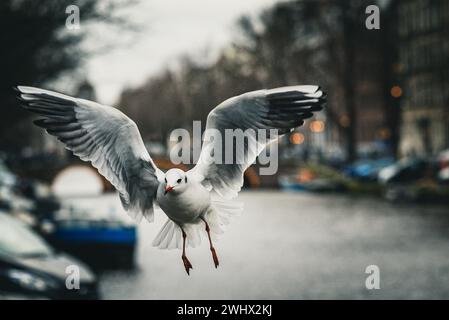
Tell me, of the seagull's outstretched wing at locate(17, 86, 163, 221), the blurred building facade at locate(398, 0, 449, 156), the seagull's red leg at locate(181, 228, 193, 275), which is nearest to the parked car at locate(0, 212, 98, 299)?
the seagull's outstretched wing at locate(17, 86, 163, 221)

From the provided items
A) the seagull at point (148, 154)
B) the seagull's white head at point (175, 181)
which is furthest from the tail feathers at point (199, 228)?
the seagull's white head at point (175, 181)

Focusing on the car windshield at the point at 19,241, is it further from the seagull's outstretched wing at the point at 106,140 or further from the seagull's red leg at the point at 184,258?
the seagull's red leg at the point at 184,258

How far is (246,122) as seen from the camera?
1.45m

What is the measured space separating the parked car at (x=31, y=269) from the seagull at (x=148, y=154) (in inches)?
339

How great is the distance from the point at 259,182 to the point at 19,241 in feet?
32.1

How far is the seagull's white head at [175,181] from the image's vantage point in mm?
1194

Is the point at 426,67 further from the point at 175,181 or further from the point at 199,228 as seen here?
the point at 175,181

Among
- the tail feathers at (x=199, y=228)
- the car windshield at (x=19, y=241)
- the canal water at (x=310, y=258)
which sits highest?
the tail feathers at (x=199, y=228)

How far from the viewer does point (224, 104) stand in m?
1.42

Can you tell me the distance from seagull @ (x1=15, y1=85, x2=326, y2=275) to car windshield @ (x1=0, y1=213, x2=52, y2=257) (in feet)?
32.4

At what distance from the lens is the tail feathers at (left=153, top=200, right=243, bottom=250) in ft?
4.39

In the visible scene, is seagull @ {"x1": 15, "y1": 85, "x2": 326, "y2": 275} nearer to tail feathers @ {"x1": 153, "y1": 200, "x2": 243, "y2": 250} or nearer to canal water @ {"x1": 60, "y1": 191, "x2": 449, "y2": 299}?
tail feathers @ {"x1": 153, "y1": 200, "x2": 243, "y2": 250}

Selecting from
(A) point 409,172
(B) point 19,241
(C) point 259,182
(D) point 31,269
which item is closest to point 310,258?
(A) point 409,172
